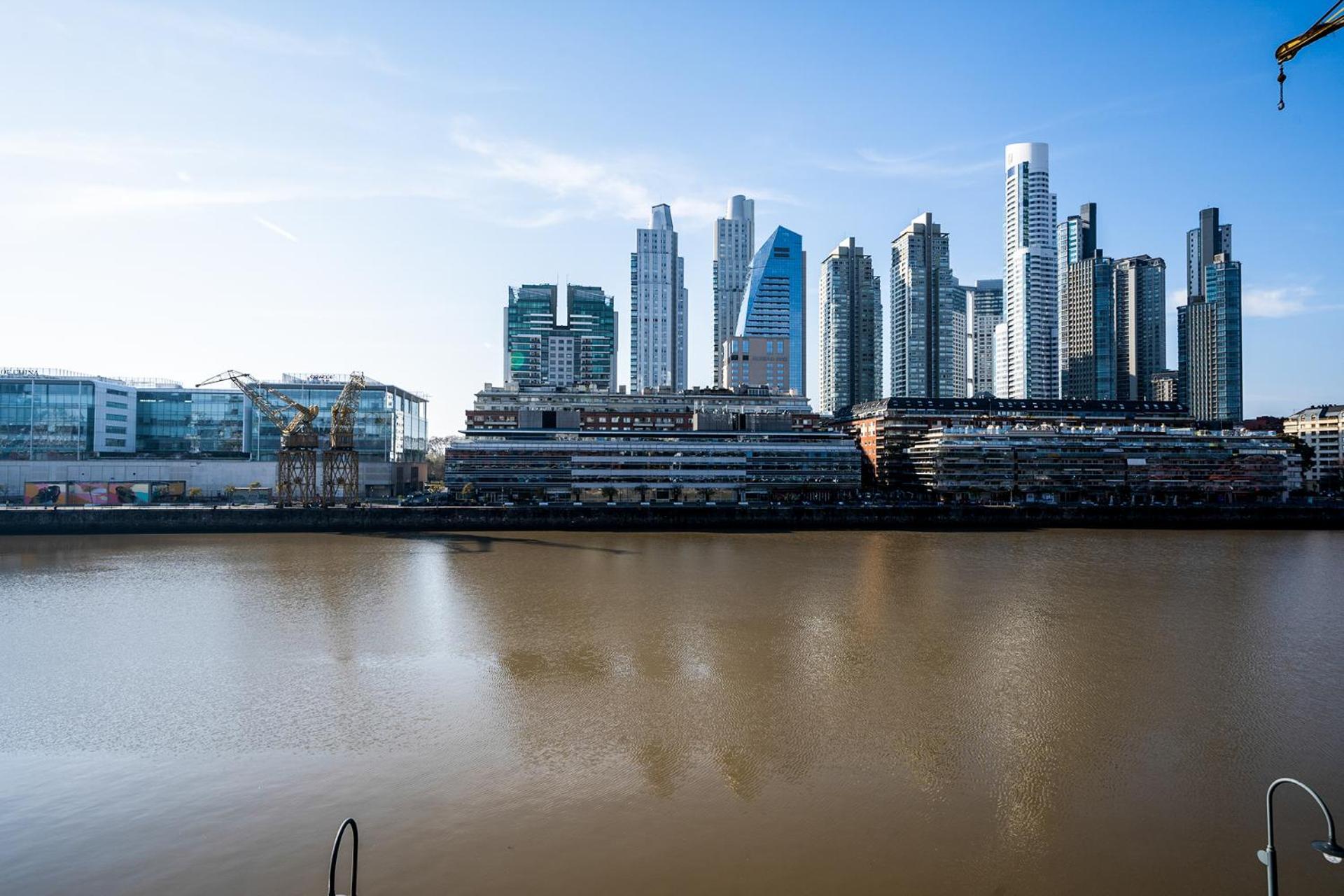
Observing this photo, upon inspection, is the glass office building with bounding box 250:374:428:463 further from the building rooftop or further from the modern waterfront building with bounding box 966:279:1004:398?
the modern waterfront building with bounding box 966:279:1004:398

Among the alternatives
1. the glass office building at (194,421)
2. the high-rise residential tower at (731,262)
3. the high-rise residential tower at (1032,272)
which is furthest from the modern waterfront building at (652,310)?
the glass office building at (194,421)

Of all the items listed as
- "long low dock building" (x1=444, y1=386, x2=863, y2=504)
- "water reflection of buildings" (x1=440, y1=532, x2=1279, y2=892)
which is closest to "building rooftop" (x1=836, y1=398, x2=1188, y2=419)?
"long low dock building" (x1=444, y1=386, x2=863, y2=504)

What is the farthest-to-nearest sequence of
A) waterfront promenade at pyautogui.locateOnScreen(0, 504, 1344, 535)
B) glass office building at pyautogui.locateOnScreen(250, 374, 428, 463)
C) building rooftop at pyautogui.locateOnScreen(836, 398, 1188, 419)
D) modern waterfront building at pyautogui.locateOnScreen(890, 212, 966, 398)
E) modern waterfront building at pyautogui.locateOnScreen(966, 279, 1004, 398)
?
modern waterfront building at pyautogui.locateOnScreen(966, 279, 1004, 398) < modern waterfront building at pyautogui.locateOnScreen(890, 212, 966, 398) < building rooftop at pyautogui.locateOnScreen(836, 398, 1188, 419) < glass office building at pyautogui.locateOnScreen(250, 374, 428, 463) < waterfront promenade at pyautogui.locateOnScreen(0, 504, 1344, 535)

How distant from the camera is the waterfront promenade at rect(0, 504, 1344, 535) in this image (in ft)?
146

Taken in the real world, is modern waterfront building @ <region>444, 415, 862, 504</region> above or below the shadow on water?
above

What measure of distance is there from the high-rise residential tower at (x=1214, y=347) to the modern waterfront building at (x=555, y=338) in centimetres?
8258

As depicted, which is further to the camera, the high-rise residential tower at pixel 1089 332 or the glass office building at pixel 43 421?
the high-rise residential tower at pixel 1089 332

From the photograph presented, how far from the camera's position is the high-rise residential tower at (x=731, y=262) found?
14538cm

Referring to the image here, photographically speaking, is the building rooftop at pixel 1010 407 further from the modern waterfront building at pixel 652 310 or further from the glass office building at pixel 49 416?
the glass office building at pixel 49 416

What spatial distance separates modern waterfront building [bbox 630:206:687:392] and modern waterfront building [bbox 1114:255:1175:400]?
71962 mm

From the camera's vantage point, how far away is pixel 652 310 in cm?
12838

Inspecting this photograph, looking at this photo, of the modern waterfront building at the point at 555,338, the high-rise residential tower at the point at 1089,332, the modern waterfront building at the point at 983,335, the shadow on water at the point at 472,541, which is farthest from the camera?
the modern waterfront building at the point at 983,335

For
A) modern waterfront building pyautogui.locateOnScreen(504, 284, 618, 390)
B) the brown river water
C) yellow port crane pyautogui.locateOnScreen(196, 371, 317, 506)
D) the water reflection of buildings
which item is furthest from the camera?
modern waterfront building pyautogui.locateOnScreen(504, 284, 618, 390)

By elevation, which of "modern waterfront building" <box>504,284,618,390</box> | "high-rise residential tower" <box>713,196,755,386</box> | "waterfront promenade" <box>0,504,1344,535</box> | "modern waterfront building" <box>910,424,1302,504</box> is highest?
"high-rise residential tower" <box>713,196,755,386</box>
